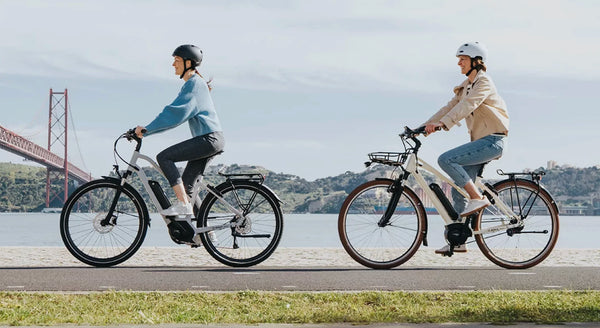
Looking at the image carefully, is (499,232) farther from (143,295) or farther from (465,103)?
(143,295)

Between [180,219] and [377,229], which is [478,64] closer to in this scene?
[377,229]

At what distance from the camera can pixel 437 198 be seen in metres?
7.46

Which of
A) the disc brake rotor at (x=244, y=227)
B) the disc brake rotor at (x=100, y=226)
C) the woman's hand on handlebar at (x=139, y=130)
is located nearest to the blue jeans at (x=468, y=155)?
the disc brake rotor at (x=244, y=227)

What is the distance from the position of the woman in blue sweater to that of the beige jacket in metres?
1.97

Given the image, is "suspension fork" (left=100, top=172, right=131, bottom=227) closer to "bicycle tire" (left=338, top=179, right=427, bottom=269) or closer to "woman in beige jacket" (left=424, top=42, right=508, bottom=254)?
"bicycle tire" (left=338, top=179, right=427, bottom=269)

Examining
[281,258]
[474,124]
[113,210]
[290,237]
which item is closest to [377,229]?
[474,124]

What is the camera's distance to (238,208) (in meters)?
7.16

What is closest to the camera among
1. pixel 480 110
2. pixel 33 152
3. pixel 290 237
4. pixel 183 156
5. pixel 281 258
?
pixel 183 156

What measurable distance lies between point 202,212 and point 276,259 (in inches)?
70.1

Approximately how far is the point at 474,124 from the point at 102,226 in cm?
330

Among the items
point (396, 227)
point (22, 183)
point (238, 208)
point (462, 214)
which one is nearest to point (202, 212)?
point (238, 208)

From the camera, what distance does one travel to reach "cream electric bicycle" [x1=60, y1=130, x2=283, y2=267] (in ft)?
23.4

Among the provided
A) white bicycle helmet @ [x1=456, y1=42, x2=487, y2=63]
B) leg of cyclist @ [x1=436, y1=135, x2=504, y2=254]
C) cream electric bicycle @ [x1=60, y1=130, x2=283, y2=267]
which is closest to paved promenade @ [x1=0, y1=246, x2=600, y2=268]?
cream electric bicycle @ [x1=60, y1=130, x2=283, y2=267]

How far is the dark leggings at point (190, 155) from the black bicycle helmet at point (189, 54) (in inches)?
25.2
